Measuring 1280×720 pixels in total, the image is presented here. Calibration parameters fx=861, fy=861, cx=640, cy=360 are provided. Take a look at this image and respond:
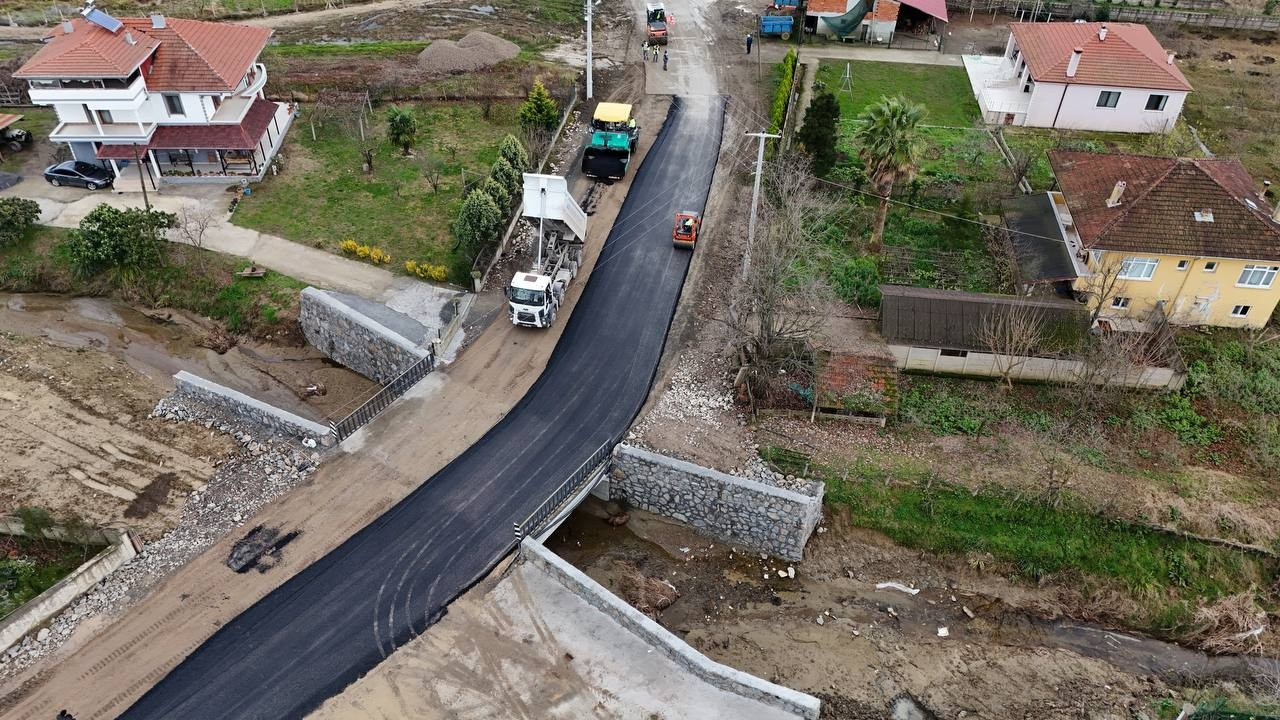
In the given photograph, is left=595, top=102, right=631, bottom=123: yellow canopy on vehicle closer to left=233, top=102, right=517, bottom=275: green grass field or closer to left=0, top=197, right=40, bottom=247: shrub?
left=233, top=102, right=517, bottom=275: green grass field

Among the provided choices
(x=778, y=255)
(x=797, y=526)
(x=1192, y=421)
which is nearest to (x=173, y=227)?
(x=778, y=255)

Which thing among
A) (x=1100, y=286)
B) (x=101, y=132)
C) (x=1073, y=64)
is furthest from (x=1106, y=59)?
(x=101, y=132)

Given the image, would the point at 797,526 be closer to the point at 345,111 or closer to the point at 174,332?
the point at 174,332

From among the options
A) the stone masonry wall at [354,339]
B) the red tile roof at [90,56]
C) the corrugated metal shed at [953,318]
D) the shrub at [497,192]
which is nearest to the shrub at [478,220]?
the shrub at [497,192]

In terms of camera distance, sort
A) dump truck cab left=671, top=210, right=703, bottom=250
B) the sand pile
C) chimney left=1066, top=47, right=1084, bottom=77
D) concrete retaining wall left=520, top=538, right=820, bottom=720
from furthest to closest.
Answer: the sand pile
chimney left=1066, top=47, right=1084, bottom=77
dump truck cab left=671, top=210, right=703, bottom=250
concrete retaining wall left=520, top=538, right=820, bottom=720

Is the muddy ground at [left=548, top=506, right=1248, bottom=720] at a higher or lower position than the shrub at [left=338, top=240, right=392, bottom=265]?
lower

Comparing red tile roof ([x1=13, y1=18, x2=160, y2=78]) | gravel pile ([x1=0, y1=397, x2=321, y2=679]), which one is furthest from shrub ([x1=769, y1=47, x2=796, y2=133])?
red tile roof ([x1=13, y1=18, x2=160, y2=78])
